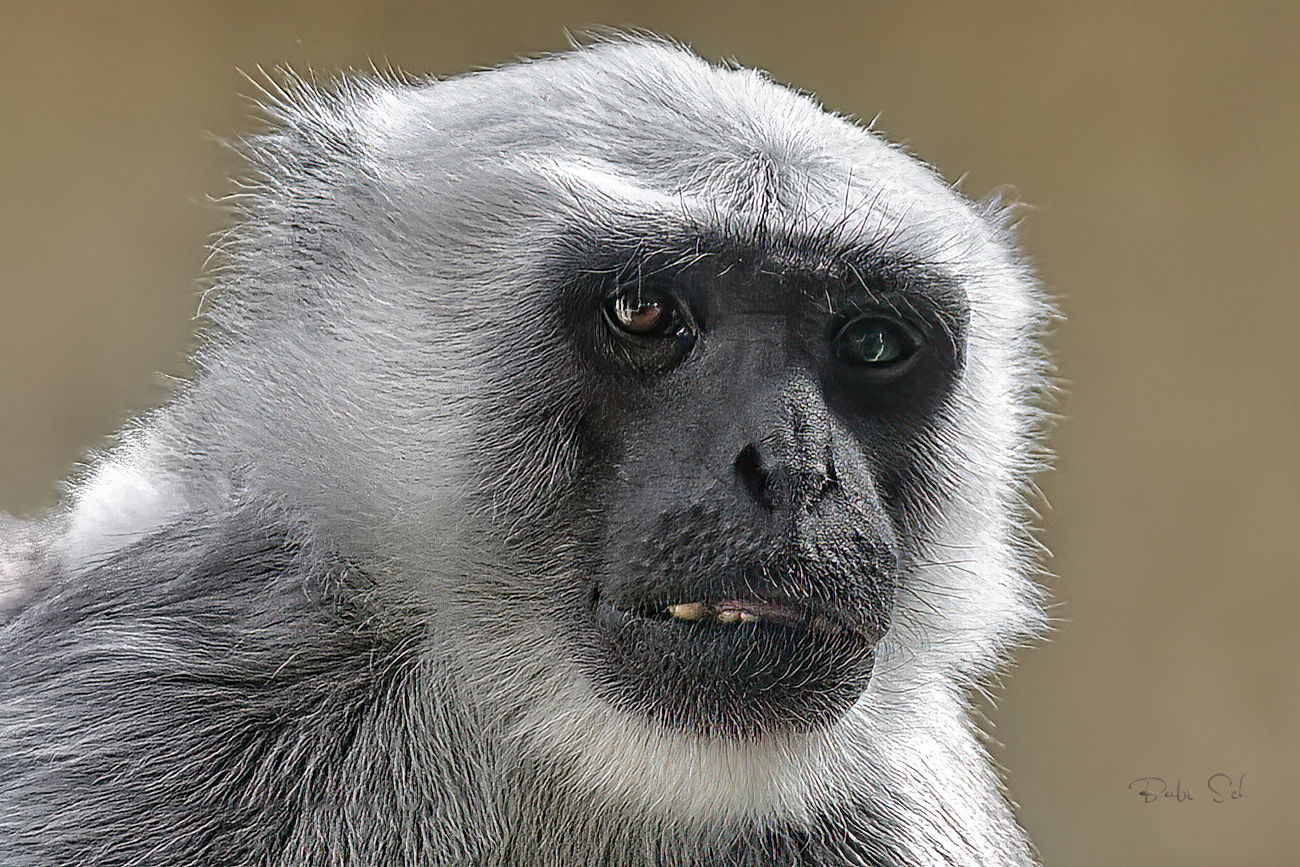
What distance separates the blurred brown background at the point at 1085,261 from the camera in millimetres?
4027

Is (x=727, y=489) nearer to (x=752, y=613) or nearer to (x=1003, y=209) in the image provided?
(x=752, y=613)

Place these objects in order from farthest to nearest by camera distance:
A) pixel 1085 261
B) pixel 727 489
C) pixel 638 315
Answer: pixel 1085 261 → pixel 638 315 → pixel 727 489

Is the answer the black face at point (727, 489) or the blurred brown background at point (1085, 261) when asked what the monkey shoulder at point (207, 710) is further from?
the blurred brown background at point (1085, 261)

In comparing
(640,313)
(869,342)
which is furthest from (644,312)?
(869,342)

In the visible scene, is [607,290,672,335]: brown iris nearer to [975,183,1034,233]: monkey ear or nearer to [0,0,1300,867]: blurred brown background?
[975,183,1034,233]: monkey ear

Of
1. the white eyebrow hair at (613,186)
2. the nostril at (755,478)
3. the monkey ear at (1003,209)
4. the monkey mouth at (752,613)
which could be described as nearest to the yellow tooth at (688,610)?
the monkey mouth at (752,613)

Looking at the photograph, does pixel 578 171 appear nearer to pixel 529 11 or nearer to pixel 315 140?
pixel 315 140

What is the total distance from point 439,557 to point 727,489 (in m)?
0.38

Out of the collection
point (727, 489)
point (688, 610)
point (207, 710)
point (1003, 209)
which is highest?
point (1003, 209)

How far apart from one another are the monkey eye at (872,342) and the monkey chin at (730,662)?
0.33 meters

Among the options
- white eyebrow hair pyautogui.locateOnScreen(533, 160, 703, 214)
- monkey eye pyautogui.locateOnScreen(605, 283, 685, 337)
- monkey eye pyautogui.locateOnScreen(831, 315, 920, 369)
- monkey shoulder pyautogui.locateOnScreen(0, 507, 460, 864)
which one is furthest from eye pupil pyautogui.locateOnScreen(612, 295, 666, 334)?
monkey shoulder pyautogui.locateOnScreen(0, 507, 460, 864)

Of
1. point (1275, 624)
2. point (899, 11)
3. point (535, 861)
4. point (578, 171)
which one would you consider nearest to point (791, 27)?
point (899, 11)

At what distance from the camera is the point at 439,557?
169 centimetres

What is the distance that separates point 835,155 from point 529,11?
2417mm
